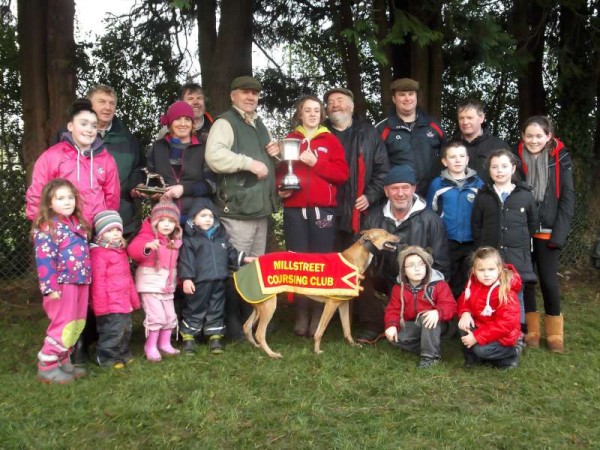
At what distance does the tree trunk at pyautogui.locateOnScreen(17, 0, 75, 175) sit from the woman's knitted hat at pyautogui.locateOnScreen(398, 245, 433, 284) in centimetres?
449

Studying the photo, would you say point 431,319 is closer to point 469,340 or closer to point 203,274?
point 469,340

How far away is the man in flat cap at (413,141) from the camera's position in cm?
570

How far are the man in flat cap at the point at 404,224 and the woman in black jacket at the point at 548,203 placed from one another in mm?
833

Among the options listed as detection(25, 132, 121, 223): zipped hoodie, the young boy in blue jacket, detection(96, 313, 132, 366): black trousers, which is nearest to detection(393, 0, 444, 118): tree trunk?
the young boy in blue jacket

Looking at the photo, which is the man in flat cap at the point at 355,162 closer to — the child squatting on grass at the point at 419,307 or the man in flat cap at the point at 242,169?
the man in flat cap at the point at 242,169

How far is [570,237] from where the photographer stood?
8641 mm

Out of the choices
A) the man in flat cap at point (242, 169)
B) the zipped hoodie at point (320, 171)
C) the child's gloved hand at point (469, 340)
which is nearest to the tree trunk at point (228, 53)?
the man in flat cap at point (242, 169)

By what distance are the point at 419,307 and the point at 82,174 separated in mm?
2835

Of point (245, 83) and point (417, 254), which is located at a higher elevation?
point (245, 83)

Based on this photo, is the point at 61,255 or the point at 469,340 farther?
the point at 469,340

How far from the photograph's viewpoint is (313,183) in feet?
17.5

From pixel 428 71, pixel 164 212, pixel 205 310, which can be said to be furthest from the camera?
pixel 428 71

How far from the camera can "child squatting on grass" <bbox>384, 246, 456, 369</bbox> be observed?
4781 mm

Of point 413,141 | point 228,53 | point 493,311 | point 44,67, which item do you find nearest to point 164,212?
point 413,141
